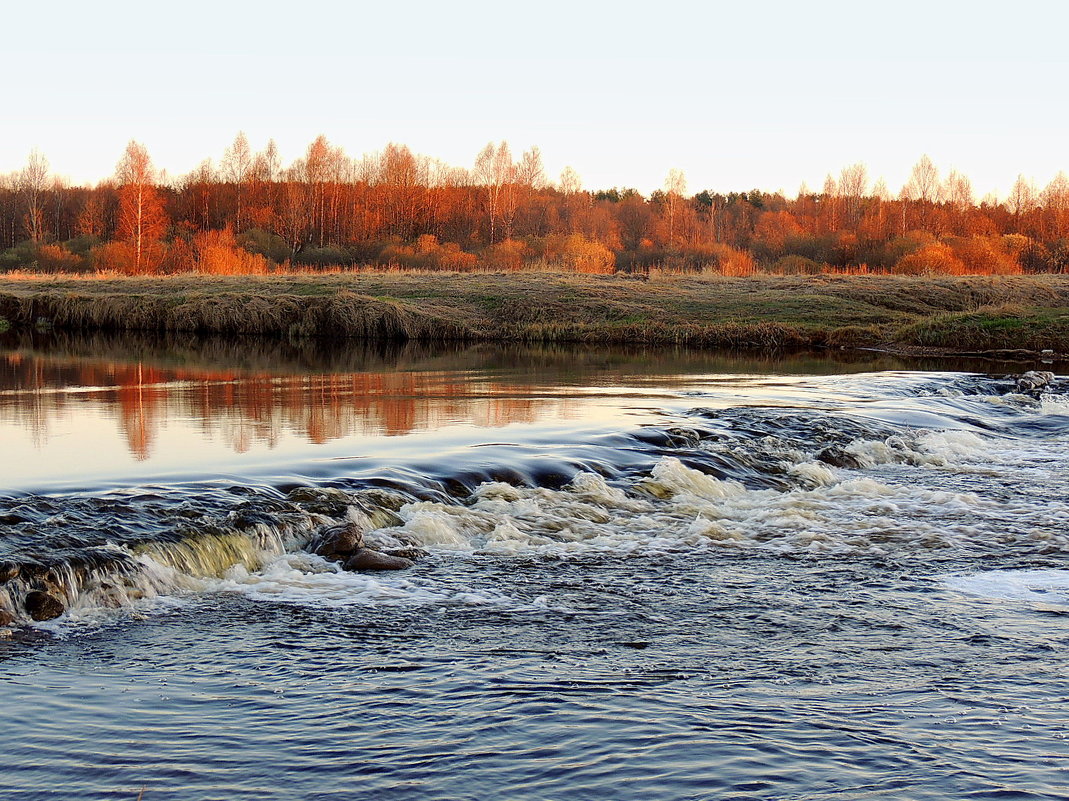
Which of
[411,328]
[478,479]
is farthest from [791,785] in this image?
[411,328]

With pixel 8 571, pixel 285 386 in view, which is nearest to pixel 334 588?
pixel 8 571

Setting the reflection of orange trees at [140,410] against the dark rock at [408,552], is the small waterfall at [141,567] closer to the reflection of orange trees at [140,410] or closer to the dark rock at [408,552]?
the dark rock at [408,552]

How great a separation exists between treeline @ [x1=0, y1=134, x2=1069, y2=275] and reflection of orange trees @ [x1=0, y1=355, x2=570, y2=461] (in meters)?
32.8

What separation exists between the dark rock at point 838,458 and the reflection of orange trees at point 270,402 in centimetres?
424

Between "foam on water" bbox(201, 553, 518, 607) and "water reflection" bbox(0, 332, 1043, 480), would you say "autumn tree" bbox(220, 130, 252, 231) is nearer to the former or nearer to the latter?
"water reflection" bbox(0, 332, 1043, 480)

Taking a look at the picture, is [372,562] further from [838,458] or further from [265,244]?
[265,244]

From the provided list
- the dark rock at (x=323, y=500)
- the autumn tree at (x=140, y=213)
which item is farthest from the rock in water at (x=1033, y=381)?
the autumn tree at (x=140, y=213)

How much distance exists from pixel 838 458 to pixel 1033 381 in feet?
39.8

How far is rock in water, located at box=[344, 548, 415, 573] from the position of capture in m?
8.14

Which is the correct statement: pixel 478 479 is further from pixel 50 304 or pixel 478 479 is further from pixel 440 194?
pixel 440 194

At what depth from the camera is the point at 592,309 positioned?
4119cm

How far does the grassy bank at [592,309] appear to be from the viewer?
122 ft

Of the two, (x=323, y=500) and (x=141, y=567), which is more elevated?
(x=323, y=500)

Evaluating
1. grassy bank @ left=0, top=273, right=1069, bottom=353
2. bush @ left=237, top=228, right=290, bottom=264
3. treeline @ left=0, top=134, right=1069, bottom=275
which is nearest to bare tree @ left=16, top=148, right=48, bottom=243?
treeline @ left=0, top=134, right=1069, bottom=275
